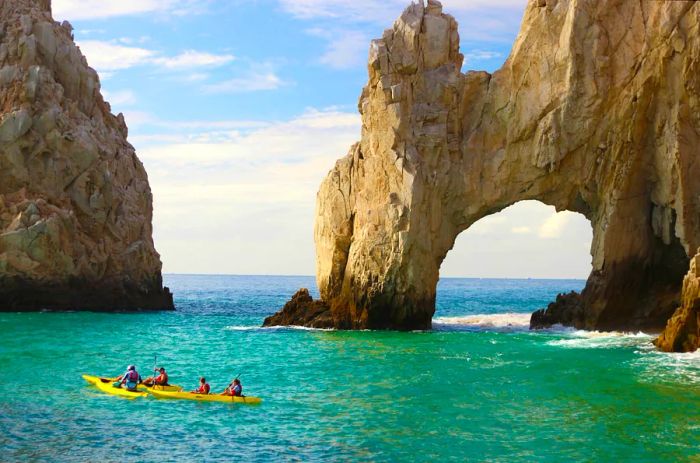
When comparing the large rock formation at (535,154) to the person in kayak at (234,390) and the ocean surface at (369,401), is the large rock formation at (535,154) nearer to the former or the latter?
the ocean surface at (369,401)

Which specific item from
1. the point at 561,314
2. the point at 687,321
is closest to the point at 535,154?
the point at 561,314

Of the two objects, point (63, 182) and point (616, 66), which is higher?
point (616, 66)

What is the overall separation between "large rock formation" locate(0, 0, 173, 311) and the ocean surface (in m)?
17.0

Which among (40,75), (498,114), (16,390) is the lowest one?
(16,390)

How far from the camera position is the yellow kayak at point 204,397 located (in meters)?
26.4

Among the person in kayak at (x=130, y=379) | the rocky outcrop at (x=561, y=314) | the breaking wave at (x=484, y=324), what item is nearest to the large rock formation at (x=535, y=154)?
the rocky outcrop at (x=561, y=314)

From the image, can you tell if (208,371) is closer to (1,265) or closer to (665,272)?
(665,272)

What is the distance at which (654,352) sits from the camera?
35.2m

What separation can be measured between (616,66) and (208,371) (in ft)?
84.7

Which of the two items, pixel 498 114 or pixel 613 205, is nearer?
pixel 613 205

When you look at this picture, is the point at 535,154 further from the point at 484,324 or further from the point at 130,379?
the point at 130,379

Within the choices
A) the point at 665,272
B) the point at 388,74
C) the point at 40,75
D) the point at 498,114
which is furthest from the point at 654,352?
the point at 40,75

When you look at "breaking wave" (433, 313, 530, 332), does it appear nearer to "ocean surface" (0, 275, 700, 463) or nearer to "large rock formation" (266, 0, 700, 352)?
"large rock formation" (266, 0, 700, 352)

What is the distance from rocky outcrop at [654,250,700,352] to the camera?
32469 mm
